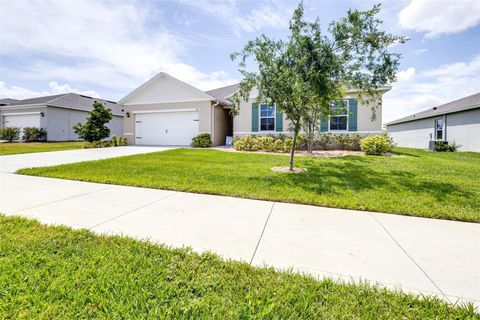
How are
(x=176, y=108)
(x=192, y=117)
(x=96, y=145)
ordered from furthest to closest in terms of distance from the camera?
(x=176, y=108) → (x=192, y=117) → (x=96, y=145)

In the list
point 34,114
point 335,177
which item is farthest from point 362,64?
point 34,114

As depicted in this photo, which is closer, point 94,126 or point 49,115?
point 94,126

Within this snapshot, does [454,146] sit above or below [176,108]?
below

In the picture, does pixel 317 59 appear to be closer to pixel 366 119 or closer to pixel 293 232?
pixel 293 232

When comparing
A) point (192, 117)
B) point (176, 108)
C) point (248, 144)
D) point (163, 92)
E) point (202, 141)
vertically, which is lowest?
point (248, 144)

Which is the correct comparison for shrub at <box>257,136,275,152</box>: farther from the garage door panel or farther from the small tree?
the garage door panel

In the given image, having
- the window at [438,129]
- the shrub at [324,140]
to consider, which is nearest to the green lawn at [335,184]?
the shrub at [324,140]

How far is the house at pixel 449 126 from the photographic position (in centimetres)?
1363

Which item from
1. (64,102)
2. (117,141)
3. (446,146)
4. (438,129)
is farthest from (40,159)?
(438,129)

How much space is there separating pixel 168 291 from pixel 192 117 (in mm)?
14428

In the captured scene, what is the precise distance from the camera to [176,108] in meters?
15.5

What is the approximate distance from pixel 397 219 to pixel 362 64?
187 inches

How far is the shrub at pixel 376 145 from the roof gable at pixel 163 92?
31.6 feet

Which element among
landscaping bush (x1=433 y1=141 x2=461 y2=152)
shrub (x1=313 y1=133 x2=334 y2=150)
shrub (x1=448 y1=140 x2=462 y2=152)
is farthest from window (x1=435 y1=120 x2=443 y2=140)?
shrub (x1=313 y1=133 x2=334 y2=150)
